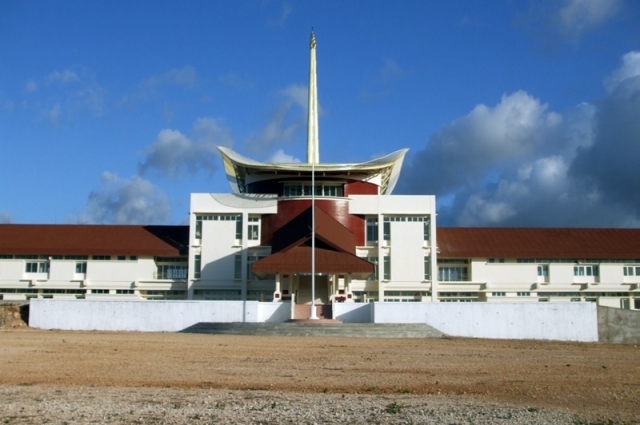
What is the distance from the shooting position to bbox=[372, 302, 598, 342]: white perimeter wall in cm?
3195

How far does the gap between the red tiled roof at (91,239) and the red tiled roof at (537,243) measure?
1721cm

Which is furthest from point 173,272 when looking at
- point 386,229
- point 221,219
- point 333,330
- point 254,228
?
point 333,330

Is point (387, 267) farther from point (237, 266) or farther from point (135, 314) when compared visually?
point (135, 314)

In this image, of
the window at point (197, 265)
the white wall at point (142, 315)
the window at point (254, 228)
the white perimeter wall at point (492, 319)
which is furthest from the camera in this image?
the window at point (254, 228)

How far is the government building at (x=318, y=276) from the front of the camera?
42.9 meters

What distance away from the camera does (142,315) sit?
108 ft

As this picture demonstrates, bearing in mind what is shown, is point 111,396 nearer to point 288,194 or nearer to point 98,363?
point 98,363

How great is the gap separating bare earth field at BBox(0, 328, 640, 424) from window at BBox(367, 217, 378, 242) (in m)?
20.1

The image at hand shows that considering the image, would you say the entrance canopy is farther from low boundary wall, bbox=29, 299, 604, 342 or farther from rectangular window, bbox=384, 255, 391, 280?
rectangular window, bbox=384, 255, 391, 280

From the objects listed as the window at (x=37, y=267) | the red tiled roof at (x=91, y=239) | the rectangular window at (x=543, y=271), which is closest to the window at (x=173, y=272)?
the red tiled roof at (x=91, y=239)

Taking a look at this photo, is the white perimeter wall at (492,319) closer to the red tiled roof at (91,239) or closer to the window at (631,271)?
the window at (631,271)

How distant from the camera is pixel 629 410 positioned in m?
12.3

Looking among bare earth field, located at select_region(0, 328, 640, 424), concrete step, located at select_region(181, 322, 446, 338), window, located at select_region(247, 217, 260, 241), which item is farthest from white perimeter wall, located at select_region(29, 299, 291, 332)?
window, located at select_region(247, 217, 260, 241)

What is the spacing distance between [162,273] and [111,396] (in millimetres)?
33568
